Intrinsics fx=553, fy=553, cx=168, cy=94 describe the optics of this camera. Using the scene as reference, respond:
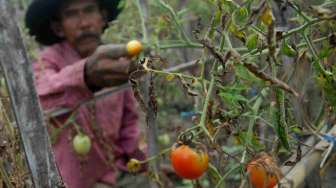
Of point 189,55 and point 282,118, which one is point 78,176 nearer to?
point 282,118

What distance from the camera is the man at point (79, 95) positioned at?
6.04 feet

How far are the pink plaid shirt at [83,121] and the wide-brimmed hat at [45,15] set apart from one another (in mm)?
123

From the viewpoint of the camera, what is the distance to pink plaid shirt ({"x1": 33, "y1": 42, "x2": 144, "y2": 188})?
1.83m

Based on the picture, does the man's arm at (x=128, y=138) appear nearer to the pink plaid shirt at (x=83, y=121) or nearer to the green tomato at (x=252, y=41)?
the pink plaid shirt at (x=83, y=121)

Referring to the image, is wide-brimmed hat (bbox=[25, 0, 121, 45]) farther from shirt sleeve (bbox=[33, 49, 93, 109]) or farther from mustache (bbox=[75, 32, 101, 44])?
shirt sleeve (bbox=[33, 49, 93, 109])

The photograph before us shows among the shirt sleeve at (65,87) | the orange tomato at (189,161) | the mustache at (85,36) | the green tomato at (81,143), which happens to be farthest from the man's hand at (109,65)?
the orange tomato at (189,161)

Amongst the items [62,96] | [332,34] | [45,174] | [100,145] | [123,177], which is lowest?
[123,177]

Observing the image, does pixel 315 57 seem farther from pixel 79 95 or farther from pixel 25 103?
pixel 79 95

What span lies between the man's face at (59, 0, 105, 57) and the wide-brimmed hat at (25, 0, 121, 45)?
0.18 feet

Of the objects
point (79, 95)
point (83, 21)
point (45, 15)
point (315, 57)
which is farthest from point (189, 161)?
point (45, 15)

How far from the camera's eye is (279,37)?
1.88 ft

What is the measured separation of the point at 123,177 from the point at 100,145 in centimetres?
22

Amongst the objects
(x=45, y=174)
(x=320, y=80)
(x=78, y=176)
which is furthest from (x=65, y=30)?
(x=320, y=80)

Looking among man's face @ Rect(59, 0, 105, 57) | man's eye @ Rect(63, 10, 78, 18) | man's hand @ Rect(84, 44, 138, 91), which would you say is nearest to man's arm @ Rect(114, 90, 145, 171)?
man's face @ Rect(59, 0, 105, 57)
